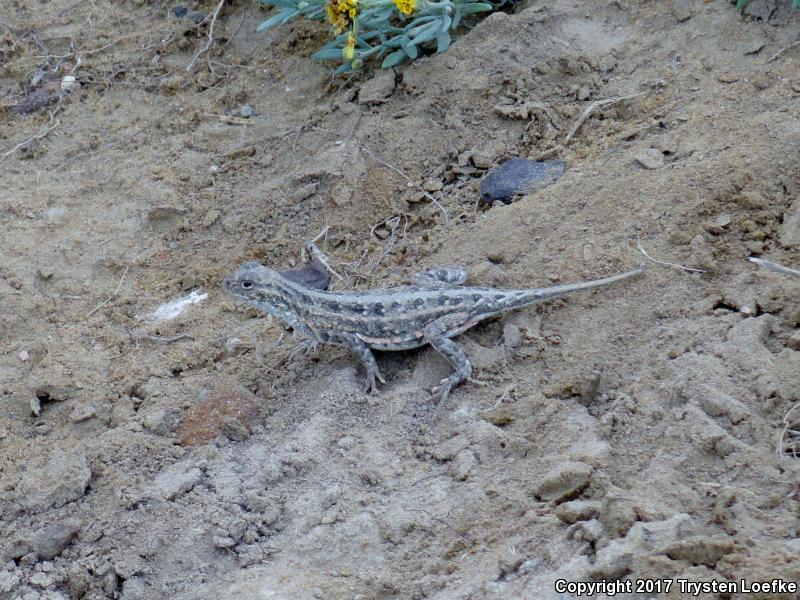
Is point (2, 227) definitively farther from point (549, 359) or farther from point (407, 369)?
point (549, 359)

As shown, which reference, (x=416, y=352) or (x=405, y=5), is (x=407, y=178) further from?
(x=416, y=352)

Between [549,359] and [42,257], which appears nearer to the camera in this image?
[549,359]

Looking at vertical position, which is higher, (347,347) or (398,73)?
(398,73)

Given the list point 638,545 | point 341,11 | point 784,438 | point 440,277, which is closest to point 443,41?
point 341,11

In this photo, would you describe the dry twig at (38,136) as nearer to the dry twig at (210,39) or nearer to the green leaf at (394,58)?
the dry twig at (210,39)

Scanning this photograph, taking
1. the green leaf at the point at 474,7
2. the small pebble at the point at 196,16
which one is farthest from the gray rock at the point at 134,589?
the small pebble at the point at 196,16

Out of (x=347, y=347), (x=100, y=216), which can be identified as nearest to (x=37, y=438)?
(x=347, y=347)

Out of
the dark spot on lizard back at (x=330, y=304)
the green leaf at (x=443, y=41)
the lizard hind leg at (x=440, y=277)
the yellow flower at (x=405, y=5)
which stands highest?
the yellow flower at (x=405, y=5)
